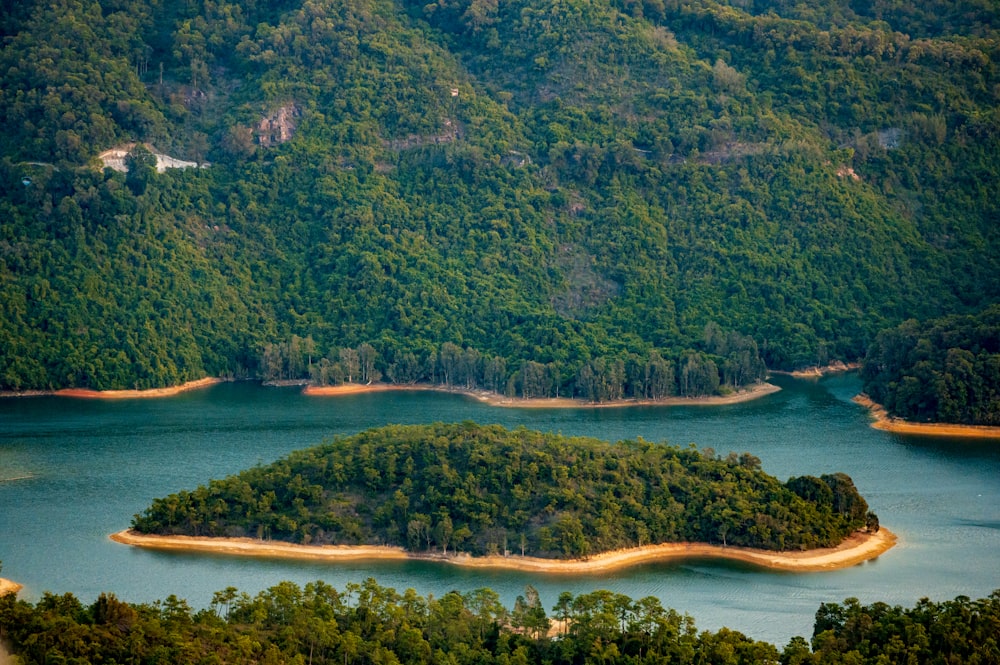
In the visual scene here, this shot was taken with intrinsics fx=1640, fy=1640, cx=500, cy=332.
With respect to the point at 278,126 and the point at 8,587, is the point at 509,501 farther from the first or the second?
the point at 278,126

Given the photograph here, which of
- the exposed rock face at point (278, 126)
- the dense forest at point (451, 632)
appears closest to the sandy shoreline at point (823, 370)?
the exposed rock face at point (278, 126)

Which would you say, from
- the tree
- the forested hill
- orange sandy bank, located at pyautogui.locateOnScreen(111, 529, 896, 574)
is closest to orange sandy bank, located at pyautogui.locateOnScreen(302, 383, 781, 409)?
the forested hill

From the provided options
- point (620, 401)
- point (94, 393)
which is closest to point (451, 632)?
point (620, 401)

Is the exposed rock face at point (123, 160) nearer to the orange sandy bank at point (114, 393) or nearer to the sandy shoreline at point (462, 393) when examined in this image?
the sandy shoreline at point (462, 393)

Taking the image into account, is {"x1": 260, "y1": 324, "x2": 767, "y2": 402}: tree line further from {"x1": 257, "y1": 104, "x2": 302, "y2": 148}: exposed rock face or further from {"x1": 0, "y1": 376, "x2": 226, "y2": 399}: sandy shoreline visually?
{"x1": 257, "y1": 104, "x2": 302, "y2": 148}: exposed rock face

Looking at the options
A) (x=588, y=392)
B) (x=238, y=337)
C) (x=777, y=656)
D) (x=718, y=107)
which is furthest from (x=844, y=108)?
(x=777, y=656)
